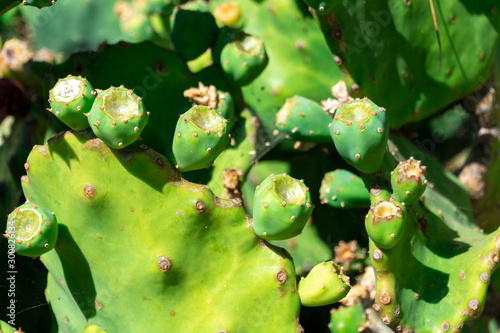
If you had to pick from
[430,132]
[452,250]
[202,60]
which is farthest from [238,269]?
[430,132]

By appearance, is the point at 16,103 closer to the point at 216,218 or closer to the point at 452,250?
the point at 216,218

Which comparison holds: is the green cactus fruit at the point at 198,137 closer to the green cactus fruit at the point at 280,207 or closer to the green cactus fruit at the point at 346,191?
the green cactus fruit at the point at 280,207

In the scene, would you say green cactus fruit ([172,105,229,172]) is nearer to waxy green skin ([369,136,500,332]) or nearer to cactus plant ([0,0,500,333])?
cactus plant ([0,0,500,333])

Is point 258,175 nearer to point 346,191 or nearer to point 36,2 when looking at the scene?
point 346,191

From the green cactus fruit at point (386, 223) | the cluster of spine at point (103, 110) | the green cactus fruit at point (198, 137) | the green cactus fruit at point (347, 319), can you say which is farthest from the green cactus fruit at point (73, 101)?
the green cactus fruit at point (347, 319)

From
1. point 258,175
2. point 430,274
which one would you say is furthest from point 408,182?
point 258,175
